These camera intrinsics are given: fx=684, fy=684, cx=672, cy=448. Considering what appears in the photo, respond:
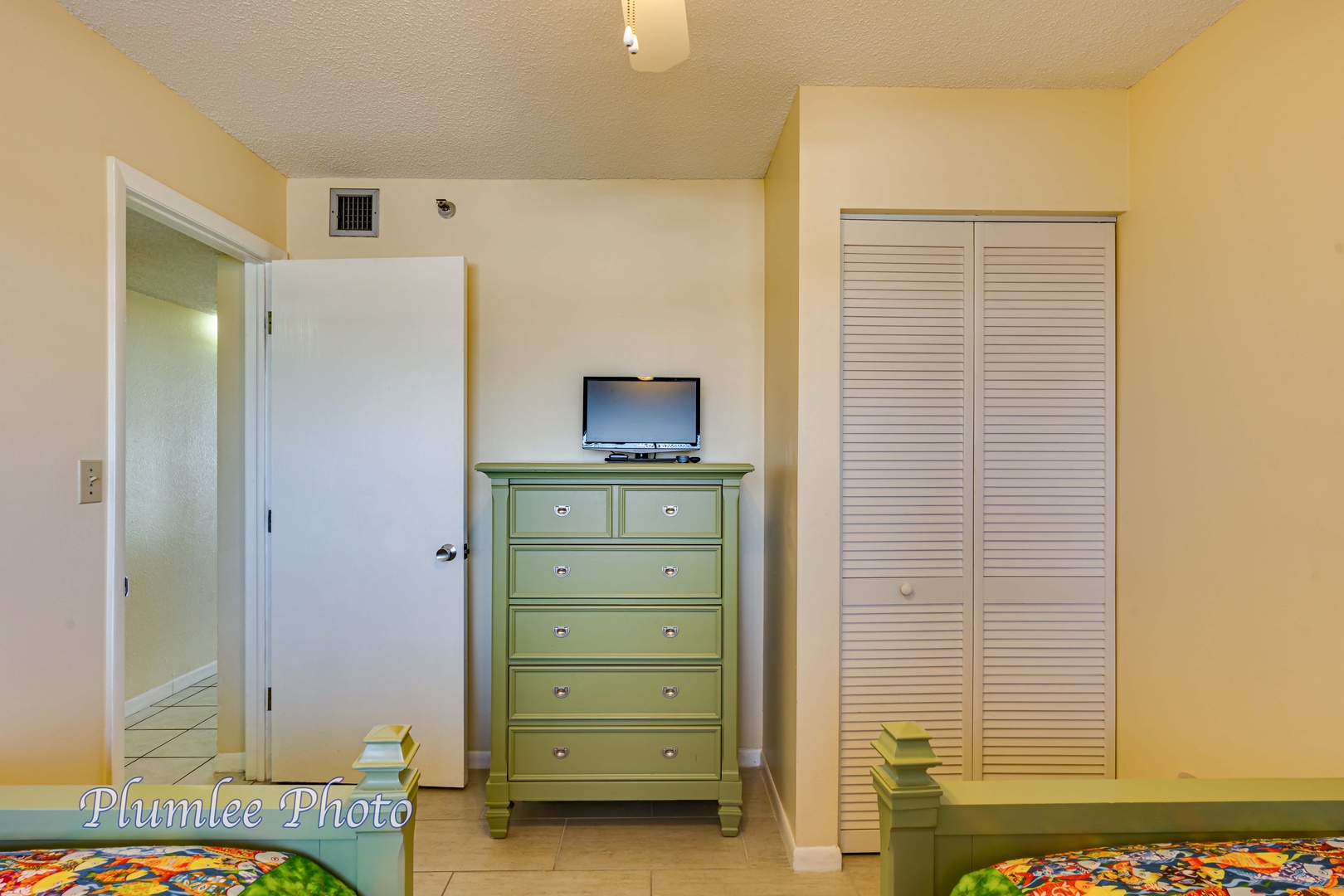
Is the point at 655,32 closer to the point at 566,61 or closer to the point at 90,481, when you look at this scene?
the point at 566,61

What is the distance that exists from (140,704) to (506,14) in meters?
3.90

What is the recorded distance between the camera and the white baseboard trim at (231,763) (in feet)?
9.14

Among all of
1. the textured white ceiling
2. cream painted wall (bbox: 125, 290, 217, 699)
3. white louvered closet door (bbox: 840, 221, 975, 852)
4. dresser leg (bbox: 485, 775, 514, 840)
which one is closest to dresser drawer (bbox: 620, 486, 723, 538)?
white louvered closet door (bbox: 840, 221, 975, 852)

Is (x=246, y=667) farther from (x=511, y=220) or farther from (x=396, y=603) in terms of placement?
(x=511, y=220)

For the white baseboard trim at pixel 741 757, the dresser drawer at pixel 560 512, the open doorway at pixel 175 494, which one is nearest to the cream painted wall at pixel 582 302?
the white baseboard trim at pixel 741 757

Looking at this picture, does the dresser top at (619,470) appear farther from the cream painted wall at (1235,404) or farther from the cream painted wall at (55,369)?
the cream painted wall at (1235,404)

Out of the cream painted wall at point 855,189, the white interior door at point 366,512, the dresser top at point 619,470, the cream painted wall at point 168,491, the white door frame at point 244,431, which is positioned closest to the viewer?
the white door frame at point 244,431

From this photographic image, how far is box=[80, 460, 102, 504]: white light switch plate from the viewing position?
1.83 meters

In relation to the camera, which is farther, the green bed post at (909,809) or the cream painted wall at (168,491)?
the cream painted wall at (168,491)

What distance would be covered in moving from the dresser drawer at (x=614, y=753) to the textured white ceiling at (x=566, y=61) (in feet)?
7.01

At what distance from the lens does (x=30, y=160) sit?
1672mm

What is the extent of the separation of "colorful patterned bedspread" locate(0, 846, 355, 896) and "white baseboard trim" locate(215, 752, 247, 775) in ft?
6.80

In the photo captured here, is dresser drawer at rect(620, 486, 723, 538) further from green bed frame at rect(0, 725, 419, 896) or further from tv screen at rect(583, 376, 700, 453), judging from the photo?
green bed frame at rect(0, 725, 419, 896)

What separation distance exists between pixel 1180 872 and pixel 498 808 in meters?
2.04
